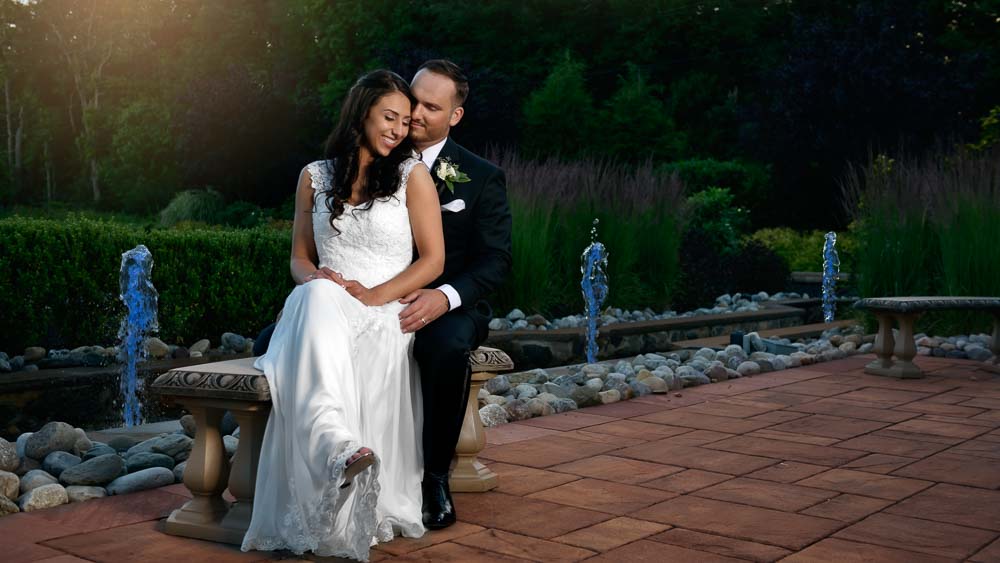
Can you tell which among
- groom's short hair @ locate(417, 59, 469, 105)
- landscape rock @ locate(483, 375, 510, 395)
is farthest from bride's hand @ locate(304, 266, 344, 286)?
landscape rock @ locate(483, 375, 510, 395)

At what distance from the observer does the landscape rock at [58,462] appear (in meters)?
3.62

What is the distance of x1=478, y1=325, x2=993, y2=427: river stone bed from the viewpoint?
4996 millimetres

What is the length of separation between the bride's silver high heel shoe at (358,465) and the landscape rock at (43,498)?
47.2 inches

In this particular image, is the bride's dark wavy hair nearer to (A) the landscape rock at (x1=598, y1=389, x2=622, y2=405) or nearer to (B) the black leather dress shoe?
(B) the black leather dress shoe

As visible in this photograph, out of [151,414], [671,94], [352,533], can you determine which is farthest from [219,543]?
[671,94]

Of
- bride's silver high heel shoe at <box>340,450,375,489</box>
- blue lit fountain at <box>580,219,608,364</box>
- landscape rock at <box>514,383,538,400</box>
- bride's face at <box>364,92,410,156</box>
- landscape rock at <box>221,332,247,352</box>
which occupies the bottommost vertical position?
landscape rock at <box>514,383,538,400</box>

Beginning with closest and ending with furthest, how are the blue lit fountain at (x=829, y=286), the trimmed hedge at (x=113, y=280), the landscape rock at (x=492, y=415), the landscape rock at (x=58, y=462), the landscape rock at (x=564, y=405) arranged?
the landscape rock at (x=58, y=462), the landscape rock at (x=492, y=415), the landscape rock at (x=564, y=405), the trimmed hedge at (x=113, y=280), the blue lit fountain at (x=829, y=286)

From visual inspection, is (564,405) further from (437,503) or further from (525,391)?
(437,503)

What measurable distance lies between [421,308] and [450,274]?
1.49ft

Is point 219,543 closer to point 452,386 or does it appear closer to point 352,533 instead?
point 352,533

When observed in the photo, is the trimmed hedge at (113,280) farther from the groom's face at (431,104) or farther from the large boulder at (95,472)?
the groom's face at (431,104)

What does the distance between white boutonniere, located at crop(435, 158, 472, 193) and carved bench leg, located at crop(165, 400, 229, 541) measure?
3.57ft

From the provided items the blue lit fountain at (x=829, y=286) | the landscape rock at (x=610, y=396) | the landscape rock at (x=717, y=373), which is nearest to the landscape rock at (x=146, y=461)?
the landscape rock at (x=610, y=396)

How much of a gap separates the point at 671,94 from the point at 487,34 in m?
4.89
